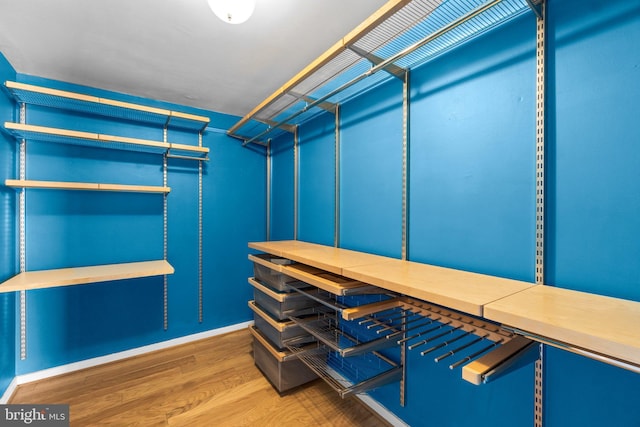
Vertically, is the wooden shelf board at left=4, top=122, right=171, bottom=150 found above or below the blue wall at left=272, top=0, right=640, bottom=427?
above

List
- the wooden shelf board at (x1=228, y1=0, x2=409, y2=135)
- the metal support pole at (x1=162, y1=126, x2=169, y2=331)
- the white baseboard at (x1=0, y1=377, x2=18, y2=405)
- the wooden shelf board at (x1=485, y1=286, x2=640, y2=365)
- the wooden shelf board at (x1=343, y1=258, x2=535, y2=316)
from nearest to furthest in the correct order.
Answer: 1. the wooden shelf board at (x1=485, y1=286, x2=640, y2=365)
2. the wooden shelf board at (x1=343, y1=258, x2=535, y2=316)
3. the wooden shelf board at (x1=228, y1=0, x2=409, y2=135)
4. the white baseboard at (x1=0, y1=377, x2=18, y2=405)
5. the metal support pole at (x1=162, y1=126, x2=169, y2=331)

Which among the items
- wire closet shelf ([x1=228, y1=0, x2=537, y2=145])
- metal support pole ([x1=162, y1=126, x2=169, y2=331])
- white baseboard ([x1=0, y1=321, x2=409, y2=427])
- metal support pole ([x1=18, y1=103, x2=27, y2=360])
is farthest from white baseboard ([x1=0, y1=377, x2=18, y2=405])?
wire closet shelf ([x1=228, y1=0, x2=537, y2=145])

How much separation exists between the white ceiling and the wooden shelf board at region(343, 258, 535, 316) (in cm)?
127

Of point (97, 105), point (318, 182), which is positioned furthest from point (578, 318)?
point (97, 105)

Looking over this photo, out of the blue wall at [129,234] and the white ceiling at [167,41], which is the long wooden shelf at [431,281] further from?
the blue wall at [129,234]

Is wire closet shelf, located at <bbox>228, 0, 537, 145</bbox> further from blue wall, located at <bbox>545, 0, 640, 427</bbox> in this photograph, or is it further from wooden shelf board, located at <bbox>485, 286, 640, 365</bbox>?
wooden shelf board, located at <bbox>485, 286, 640, 365</bbox>

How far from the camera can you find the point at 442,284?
99 centimetres

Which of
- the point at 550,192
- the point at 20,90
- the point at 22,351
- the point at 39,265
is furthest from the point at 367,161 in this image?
the point at 22,351

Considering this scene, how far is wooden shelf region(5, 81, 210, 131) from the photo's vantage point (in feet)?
5.92

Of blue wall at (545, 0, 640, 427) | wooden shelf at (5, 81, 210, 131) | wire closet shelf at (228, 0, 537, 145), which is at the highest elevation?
wooden shelf at (5, 81, 210, 131)

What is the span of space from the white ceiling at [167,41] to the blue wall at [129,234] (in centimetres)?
41

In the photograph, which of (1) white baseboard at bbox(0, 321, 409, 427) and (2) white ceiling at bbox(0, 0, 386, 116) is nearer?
(2) white ceiling at bbox(0, 0, 386, 116)

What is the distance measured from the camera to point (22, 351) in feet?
6.70

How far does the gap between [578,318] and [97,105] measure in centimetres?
289
